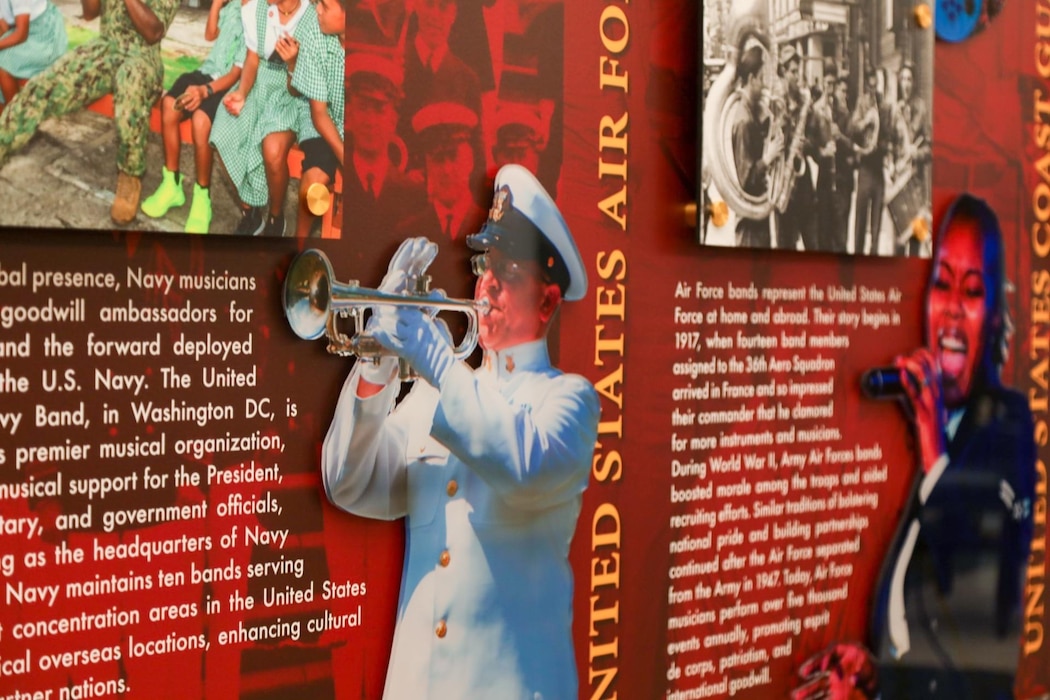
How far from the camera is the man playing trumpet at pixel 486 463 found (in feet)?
4.58

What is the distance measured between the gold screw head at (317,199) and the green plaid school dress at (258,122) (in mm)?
53

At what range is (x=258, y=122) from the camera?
1.28 m

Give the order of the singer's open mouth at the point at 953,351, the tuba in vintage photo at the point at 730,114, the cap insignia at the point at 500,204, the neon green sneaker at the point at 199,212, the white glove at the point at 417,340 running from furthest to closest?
1. the singer's open mouth at the point at 953,351
2. the tuba in vintage photo at the point at 730,114
3. the cap insignia at the point at 500,204
4. the white glove at the point at 417,340
5. the neon green sneaker at the point at 199,212

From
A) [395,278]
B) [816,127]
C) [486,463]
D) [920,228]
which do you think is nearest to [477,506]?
[486,463]

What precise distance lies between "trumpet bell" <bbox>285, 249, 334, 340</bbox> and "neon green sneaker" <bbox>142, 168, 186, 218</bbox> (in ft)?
0.52

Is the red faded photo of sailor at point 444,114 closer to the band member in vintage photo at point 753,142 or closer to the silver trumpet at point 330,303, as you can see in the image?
the silver trumpet at point 330,303

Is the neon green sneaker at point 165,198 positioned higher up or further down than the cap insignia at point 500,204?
further down

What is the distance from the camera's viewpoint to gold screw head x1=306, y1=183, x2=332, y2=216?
4.30 feet

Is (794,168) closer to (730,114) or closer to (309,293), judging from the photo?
(730,114)

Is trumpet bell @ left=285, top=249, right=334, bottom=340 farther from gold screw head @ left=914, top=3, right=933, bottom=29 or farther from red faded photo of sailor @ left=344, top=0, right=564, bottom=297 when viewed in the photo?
gold screw head @ left=914, top=3, right=933, bottom=29

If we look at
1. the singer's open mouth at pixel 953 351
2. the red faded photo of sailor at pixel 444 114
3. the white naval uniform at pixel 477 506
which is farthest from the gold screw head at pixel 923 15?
the white naval uniform at pixel 477 506

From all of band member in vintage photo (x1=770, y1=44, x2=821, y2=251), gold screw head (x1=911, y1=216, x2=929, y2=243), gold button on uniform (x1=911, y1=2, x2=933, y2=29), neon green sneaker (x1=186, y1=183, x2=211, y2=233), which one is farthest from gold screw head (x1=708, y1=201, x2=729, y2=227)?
neon green sneaker (x1=186, y1=183, x2=211, y2=233)

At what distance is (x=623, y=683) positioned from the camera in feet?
5.48

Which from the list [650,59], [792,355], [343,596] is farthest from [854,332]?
[343,596]
